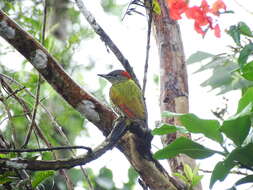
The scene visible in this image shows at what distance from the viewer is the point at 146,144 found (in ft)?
7.04

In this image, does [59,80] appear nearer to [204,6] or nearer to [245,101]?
[245,101]

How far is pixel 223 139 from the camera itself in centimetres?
199

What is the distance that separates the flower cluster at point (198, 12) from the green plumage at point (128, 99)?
518 mm

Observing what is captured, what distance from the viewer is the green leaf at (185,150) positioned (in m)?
1.99

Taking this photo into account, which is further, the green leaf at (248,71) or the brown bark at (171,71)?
the brown bark at (171,71)

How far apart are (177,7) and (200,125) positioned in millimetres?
1003

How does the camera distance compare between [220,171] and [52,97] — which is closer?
[220,171]

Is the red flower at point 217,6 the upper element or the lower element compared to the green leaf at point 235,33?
upper

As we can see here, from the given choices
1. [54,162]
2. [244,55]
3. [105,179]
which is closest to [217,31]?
[244,55]

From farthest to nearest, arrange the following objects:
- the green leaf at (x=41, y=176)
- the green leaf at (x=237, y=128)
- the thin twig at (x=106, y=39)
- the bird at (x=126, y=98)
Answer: the bird at (x=126, y=98) < the thin twig at (x=106, y=39) < the green leaf at (x=41, y=176) < the green leaf at (x=237, y=128)

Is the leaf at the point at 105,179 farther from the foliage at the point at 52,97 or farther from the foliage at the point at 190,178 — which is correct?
the foliage at the point at 190,178

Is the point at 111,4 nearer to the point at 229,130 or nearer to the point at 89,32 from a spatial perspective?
the point at 89,32

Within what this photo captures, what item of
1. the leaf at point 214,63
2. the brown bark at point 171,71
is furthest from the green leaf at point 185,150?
the leaf at point 214,63

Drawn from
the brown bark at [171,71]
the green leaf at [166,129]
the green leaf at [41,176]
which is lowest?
the green leaf at [166,129]
